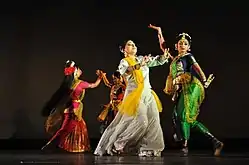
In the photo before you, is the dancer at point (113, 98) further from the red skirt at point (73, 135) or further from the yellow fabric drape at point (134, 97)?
the yellow fabric drape at point (134, 97)

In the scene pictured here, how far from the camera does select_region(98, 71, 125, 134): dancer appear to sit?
5.66 m

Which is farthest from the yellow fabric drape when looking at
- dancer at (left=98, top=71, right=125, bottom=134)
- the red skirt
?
the red skirt

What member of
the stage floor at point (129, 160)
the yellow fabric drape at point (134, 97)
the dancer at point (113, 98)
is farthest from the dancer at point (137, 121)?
the dancer at point (113, 98)

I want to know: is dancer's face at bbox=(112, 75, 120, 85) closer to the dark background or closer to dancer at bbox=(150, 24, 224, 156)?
the dark background

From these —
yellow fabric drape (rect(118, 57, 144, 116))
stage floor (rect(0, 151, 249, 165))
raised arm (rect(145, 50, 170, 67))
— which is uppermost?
raised arm (rect(145, 50, 170, 67))

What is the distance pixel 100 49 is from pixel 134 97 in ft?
5.81

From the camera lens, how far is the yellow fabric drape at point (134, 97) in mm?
4668

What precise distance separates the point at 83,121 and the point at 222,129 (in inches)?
68.9

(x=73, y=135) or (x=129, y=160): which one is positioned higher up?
(x=73, y=135)

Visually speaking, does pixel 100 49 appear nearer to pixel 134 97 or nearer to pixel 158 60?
pixel 158 60

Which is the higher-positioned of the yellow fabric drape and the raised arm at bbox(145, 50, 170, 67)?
the raised arm at bbox(145, 50, 170, 67)

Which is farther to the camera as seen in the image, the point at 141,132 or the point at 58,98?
the point at 58,98

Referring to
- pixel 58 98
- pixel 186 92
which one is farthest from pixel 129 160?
pixel 58 98

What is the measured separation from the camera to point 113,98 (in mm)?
5691
